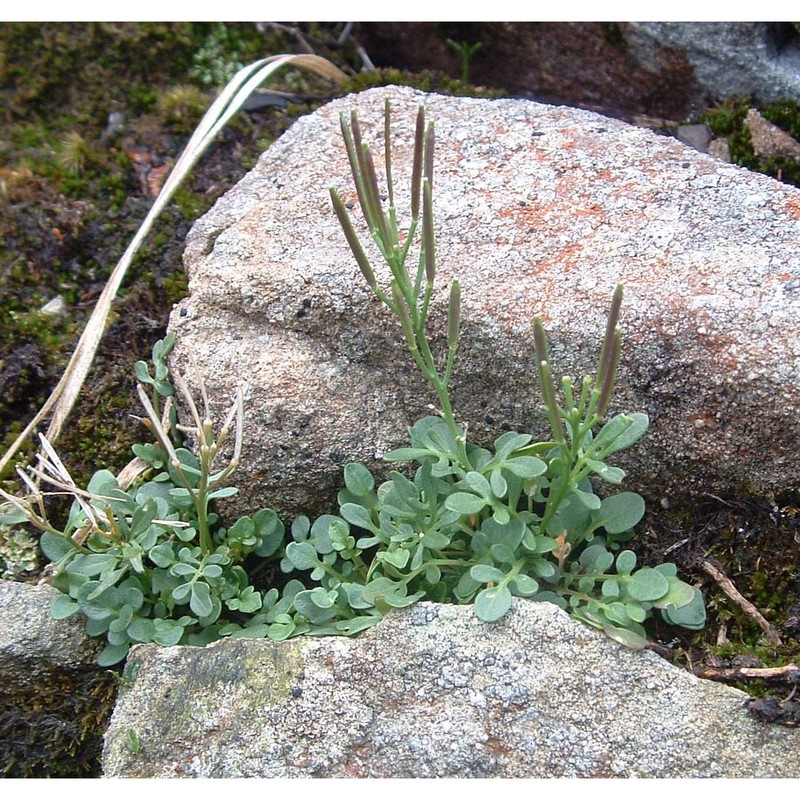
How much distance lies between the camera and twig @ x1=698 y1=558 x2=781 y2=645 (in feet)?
7.97

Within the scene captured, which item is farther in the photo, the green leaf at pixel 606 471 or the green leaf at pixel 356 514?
the green leaf at pixel 356 514

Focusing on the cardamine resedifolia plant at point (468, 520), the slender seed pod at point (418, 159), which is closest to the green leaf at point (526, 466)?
the cardamine resedifolia plant at point (468, 520)

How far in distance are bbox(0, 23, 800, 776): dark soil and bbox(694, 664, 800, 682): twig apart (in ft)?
0.13

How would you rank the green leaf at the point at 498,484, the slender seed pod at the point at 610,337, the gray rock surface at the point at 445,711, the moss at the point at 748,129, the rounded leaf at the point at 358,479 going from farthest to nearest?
the moss at the point at 748,129
the rounded leaf at the point at 358,479
the green leaf at the point at 498,484
the gray rock surface at the point at 445,711
the slender seed pod at the point at 610,337

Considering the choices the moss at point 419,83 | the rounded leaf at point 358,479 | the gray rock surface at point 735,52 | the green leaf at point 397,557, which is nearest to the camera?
the green leaf at point 397,557

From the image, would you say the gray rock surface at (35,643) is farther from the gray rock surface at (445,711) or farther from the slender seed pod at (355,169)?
the slender seed pod at (355,169)

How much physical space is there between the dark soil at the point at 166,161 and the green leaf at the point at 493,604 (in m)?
0.45

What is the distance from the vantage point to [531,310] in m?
2.61

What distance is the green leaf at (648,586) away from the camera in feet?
7.62

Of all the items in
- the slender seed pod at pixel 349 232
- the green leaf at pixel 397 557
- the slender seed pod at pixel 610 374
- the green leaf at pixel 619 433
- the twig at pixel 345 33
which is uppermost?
the slender seed pod at pixel 349 232

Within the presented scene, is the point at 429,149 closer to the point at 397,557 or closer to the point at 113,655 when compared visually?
the point at 397,557

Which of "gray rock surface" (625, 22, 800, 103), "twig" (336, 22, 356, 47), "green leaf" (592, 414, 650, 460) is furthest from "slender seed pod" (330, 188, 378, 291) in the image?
"twig" (336, 22, 356, 47)

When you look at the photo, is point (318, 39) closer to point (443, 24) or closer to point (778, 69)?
point (443, 24)

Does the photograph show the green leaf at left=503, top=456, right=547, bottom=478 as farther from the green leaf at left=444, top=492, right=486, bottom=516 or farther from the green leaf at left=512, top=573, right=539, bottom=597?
the green leaf at left=512, top=573, right=539, bottom=597
